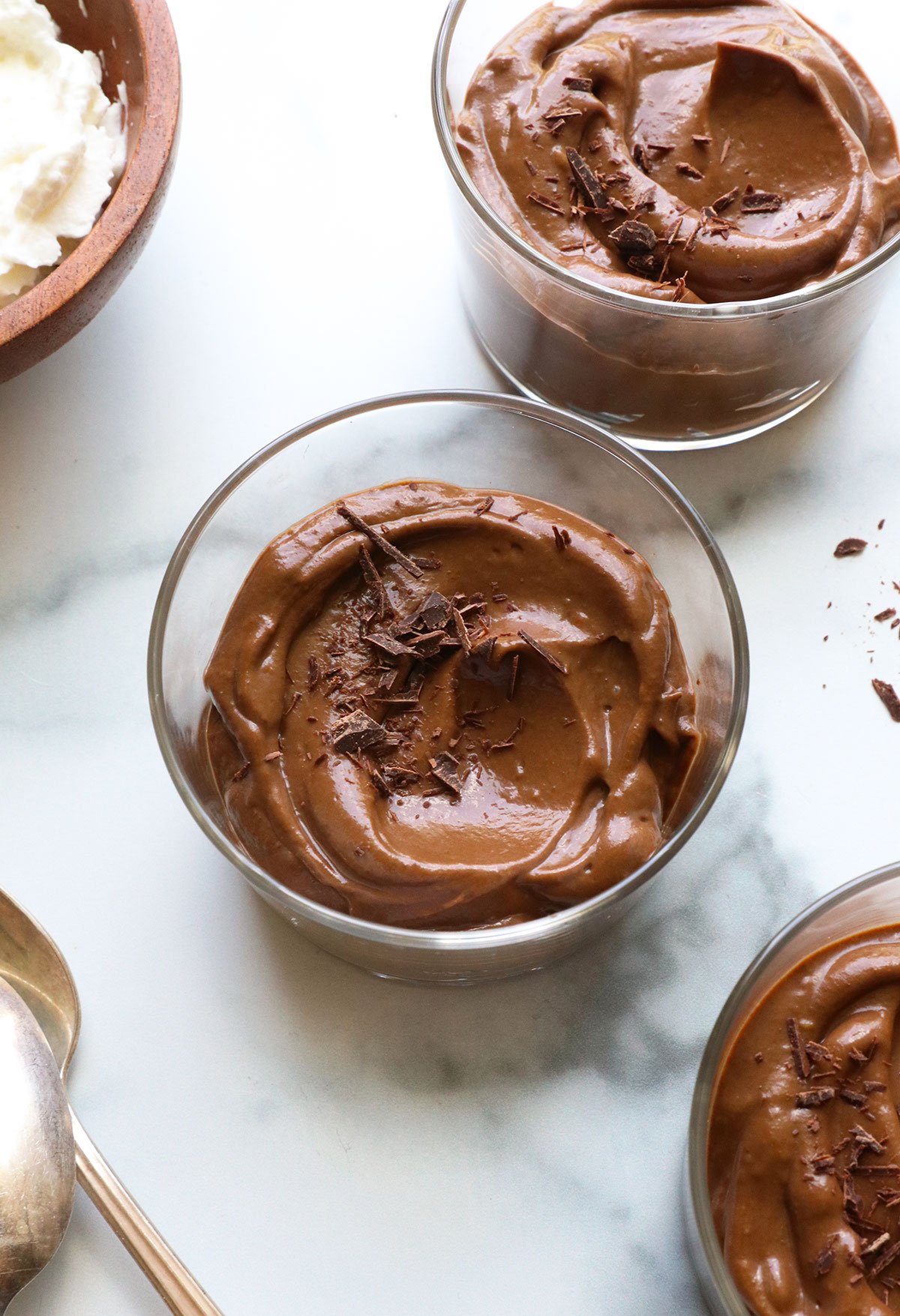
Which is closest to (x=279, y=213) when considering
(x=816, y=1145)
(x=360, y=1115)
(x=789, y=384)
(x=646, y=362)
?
(x=646, y=362)

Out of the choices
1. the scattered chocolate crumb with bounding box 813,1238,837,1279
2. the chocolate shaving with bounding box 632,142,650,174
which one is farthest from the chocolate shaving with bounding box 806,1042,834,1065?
the chocolate shaving with bounding box 632,142,650,174

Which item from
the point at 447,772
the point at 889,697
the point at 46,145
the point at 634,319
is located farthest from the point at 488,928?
the point at 46,145

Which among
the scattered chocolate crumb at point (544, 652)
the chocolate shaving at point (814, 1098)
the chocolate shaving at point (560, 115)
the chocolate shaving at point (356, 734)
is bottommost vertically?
the chocolate shaving at point (814, 1098)

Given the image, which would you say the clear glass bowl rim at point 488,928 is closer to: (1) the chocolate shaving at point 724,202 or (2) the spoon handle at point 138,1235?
(1) the chocolate shaving at point 724,202

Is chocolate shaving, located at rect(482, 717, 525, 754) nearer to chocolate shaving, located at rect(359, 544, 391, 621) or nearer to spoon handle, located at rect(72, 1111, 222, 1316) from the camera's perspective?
chocolate shaving, located at rect(359, 544, 391, 621)

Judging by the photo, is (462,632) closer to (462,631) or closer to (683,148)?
(462,631)

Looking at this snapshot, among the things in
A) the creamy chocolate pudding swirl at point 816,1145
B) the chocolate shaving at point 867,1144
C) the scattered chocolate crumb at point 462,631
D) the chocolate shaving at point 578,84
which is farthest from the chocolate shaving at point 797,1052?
the chocolate shaving at point 578,84
